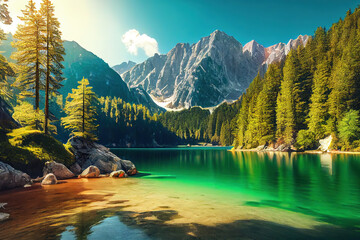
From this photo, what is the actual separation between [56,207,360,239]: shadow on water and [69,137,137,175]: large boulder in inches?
707

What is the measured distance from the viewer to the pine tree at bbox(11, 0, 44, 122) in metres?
24.0

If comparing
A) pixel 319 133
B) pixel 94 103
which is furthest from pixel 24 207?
pixel 94 103

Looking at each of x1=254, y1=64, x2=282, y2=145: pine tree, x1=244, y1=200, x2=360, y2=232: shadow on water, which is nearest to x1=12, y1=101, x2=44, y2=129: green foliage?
x1=244, y1=200, x2=360, y2=232: shadow on water

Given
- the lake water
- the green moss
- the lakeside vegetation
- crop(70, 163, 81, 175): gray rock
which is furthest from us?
the lakeside vegetation

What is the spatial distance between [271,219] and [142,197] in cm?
832

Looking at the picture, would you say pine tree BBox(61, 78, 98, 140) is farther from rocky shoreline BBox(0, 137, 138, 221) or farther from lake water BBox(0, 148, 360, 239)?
lake water BBox(0, 148, 360, 239)

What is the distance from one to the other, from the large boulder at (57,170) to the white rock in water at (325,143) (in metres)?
62.3

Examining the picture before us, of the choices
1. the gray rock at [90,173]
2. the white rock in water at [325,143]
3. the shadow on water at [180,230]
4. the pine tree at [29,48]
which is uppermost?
the pine tree at [29,48]

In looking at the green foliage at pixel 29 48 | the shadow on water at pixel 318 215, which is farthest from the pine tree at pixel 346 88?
the green foliage at pixel 29 48

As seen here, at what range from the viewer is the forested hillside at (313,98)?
52.0 m

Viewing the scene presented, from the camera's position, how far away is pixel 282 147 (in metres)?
65.7

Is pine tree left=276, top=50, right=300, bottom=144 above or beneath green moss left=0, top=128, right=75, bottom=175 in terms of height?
above

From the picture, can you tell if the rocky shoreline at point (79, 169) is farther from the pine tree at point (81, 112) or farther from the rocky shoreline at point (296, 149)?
the rocky shoreline at point (296, 149)

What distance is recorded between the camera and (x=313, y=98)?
58500 millimetres
